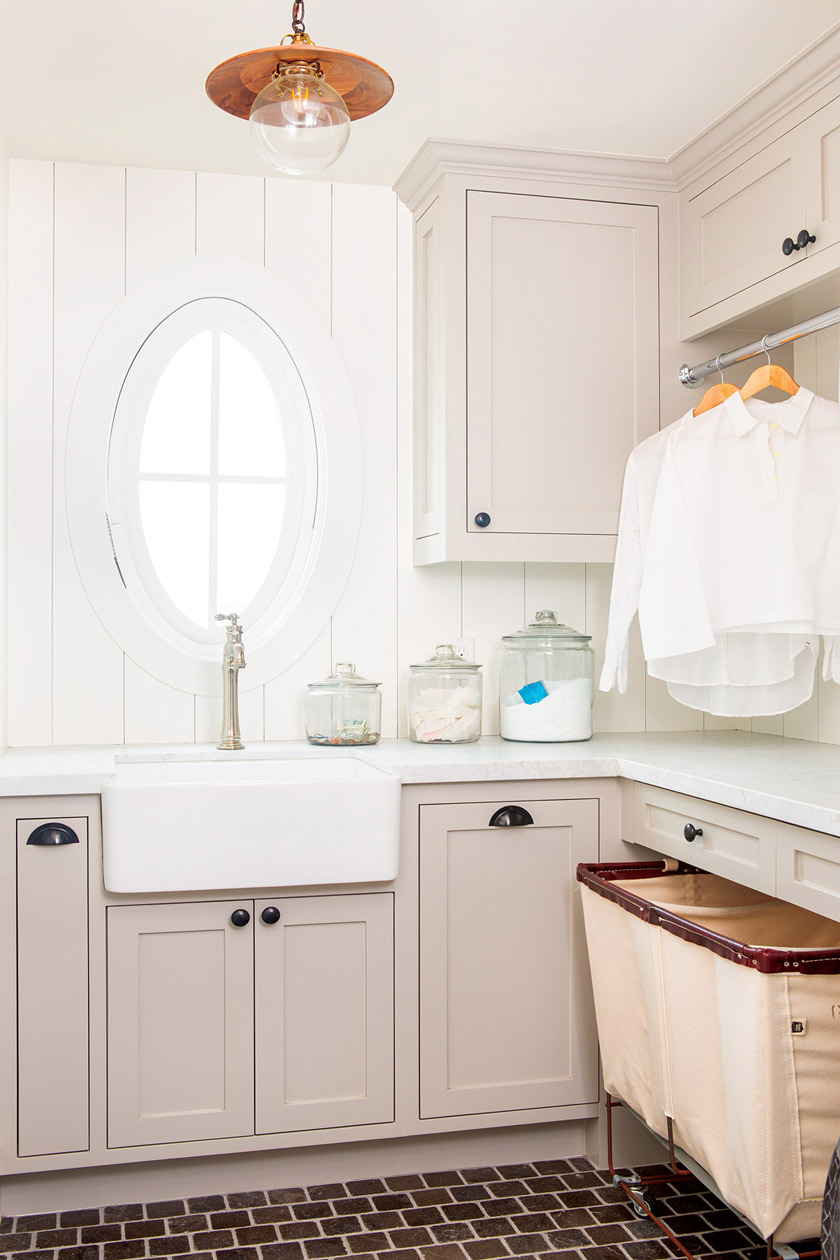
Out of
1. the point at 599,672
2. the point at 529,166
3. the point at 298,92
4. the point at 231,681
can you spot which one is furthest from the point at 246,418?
the point at 298,92

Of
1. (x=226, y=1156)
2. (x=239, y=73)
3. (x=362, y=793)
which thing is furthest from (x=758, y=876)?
(x=239, y=73)

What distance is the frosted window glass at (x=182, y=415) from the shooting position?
281cm

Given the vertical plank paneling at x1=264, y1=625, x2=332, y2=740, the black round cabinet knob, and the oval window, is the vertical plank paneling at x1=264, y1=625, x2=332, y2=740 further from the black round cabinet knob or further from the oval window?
the black round cabinet knob

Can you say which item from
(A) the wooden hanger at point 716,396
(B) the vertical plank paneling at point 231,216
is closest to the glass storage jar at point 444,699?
(A) the wooden hanger at point 716,396

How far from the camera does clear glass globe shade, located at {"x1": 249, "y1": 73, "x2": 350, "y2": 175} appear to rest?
1645 mm

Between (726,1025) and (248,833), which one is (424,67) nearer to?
(248,833)

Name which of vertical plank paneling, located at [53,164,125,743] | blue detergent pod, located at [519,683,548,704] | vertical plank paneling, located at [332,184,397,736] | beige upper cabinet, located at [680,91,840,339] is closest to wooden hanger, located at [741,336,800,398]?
beige upper cabinet, located at [680,91,840,339]

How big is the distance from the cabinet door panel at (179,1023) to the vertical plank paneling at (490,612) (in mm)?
993

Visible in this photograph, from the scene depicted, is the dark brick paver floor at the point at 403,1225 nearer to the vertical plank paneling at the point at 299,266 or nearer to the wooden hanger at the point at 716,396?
the vertical plank paneling at the point at 299,266

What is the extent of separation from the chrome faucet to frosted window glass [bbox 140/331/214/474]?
0.48 m

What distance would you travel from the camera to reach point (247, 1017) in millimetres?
2193

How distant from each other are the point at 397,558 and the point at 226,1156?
149cm

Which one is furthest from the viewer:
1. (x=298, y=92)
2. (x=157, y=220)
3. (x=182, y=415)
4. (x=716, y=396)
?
(x=182, y=415)

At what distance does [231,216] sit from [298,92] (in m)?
1.21
